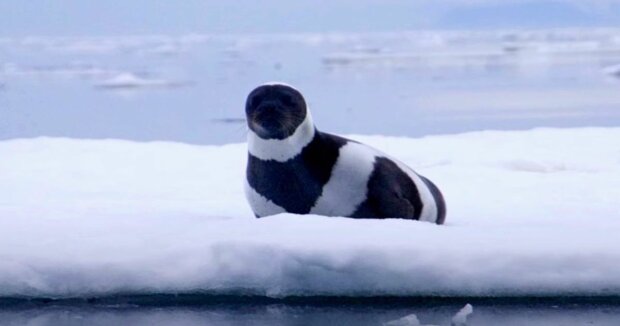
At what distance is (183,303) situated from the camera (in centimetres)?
283

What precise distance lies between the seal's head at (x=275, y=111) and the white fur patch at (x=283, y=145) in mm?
16

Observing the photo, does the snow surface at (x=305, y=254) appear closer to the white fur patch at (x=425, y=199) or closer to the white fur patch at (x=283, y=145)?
the white fur patch at (x=425, y=199)

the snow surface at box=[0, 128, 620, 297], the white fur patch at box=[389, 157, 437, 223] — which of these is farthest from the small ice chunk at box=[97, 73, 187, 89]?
the white fur patch at box=[389, 157, 437, 223]

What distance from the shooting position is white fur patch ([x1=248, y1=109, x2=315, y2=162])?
3.86 meters

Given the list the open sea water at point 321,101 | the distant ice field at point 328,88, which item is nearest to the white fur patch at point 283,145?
the open sea water at point 321,101

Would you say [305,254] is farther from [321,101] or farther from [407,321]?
[321,101]

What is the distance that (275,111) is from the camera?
380cm

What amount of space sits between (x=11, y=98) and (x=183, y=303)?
13431mm

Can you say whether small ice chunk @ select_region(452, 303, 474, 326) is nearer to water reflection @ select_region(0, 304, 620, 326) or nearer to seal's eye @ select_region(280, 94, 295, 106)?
water reflection @ select_region(0, 304, 620, 326)

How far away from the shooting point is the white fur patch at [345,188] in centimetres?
377

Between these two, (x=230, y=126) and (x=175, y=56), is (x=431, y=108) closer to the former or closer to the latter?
(x=230, y=126)

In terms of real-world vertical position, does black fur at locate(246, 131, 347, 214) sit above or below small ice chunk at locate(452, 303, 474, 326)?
above

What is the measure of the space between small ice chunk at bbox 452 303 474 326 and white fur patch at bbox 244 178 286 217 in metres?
1.23

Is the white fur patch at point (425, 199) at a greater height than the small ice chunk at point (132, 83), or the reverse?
the small ice chunk at point (132, 83)
